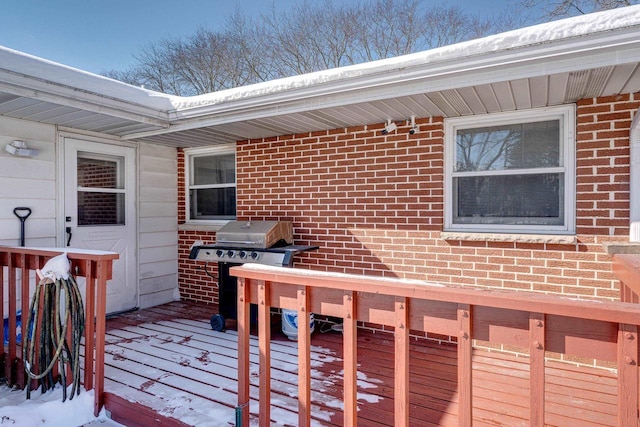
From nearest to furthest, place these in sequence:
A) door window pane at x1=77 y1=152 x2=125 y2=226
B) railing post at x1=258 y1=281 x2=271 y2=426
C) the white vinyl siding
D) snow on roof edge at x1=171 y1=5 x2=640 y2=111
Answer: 1. railing post at x1=258 y1=281 x2=271 y2=426
2. snow on roof edge at x1=171 y1=5 x2=640 y2=111
3. door window pane at x1=77 y1=152 x2=125 y2=226
4. the white vinyl siding

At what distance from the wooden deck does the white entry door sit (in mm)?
1088

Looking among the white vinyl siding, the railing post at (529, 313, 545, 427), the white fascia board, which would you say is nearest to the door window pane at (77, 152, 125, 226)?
the white vinyl siding

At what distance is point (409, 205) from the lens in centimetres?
404

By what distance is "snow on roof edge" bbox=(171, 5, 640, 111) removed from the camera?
2303mm

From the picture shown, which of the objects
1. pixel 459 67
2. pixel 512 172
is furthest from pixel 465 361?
pixel 512 172

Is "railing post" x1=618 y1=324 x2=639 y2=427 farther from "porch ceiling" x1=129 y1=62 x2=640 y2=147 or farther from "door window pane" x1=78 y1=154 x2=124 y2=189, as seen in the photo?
"door window pane" x1=78 y1=154 x2=124 y2=189

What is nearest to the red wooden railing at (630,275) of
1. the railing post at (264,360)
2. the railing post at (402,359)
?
the railing post at (402,359)

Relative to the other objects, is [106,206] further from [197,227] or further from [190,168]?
[190,168]

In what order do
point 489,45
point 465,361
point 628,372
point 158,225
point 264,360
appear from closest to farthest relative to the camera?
point 628,372
point 465,361
point 264,360
point 489,45
point 158,225

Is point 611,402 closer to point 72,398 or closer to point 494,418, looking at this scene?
point 494,418

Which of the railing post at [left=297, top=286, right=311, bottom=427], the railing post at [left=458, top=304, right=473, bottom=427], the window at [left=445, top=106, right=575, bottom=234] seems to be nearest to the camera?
the railing post at [left=458, top=304, right=473, bottom=427]

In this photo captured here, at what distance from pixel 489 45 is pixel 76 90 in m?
3.26

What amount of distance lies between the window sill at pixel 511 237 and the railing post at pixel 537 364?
2.31 m

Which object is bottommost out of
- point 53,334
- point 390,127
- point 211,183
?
point 53,334
